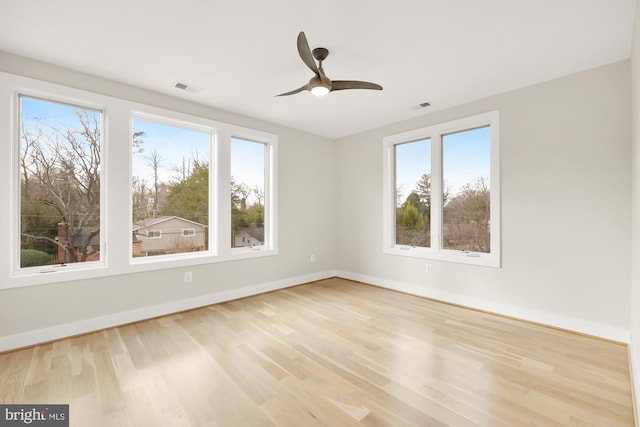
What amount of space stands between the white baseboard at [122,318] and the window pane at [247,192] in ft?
2.30

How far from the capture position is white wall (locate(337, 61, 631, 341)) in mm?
2768

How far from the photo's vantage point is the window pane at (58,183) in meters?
2.77

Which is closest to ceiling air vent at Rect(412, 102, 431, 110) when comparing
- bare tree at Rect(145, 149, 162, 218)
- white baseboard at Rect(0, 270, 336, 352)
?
white baseboard at Rect(0, 270, 336, 352)

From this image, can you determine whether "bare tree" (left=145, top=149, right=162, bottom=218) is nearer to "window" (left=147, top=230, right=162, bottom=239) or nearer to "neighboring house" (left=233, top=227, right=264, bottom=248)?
"window" (left=147, top=230, right=162, bottom=239)

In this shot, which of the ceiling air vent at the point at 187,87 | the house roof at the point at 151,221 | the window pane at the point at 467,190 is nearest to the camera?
the ceiling air vent at the point at 187,87

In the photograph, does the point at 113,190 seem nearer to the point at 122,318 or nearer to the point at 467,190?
the point at 122,318

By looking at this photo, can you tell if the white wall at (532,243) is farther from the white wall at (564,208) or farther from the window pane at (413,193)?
the window pane at (413,193)

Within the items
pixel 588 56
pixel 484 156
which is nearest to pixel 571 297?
pixel 484 156

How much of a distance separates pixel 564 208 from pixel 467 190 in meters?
1.06

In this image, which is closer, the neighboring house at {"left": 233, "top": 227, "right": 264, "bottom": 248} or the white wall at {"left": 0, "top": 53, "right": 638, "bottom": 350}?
the white wall at {"left": 0, "top": 53, "right": 638, "bottom": 350}

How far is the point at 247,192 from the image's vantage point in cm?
444

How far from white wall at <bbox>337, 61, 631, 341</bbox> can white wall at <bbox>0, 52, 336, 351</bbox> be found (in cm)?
232

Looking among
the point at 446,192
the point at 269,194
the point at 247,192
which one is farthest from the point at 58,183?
the point at 446,192

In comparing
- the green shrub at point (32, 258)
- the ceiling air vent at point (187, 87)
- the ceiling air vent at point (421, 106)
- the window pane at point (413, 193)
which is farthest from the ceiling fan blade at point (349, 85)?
the green shrub at point (32, 258)
